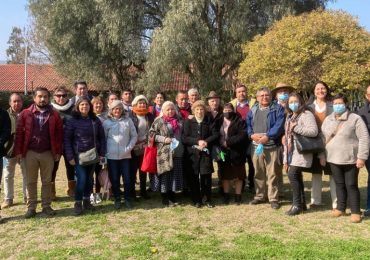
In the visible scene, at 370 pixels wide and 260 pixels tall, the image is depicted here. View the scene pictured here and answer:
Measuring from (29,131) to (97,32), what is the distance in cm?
1687

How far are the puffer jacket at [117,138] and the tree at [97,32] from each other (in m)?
15.2

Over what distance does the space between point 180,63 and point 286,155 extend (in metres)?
14.0

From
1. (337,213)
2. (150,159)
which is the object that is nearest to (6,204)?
(150,159)

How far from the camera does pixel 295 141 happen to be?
20.2 feet

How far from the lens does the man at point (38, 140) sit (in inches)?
235

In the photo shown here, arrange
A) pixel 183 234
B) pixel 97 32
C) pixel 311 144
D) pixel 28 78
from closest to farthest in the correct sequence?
1. pixel 183 234
2. pixel 311 144
3. pixel 97 32
4. pixel 28 78

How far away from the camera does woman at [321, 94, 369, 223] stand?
225 inches

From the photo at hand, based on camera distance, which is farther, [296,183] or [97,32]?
[97,32]

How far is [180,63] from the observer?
64.9ft

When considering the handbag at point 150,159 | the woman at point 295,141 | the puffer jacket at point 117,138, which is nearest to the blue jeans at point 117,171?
the puffer jacket at point 117,138

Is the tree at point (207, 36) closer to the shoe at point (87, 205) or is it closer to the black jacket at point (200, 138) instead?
the black jacket at point (200, 138)

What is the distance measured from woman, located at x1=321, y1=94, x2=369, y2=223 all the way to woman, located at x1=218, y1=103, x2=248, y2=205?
1425mm

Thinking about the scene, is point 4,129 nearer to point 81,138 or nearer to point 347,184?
point 81,138

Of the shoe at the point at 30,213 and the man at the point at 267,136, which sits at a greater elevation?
the man at the point at 267,136
